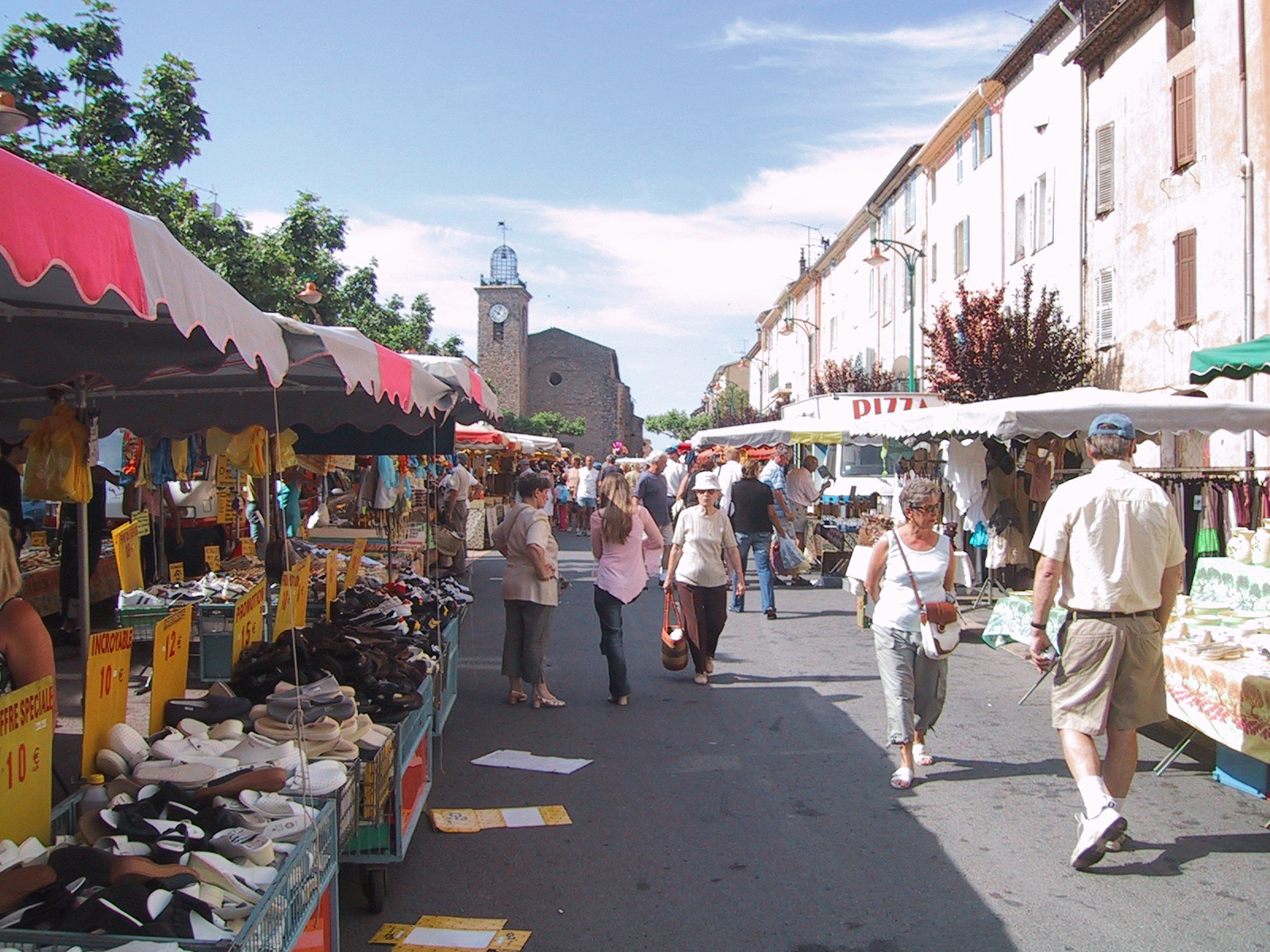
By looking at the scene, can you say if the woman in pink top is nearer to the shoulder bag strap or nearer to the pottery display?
the shoulder bag strap

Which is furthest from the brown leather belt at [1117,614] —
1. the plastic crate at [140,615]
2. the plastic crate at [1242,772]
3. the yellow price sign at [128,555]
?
the yellow price sign at [128,555]

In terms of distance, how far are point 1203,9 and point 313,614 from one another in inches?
600

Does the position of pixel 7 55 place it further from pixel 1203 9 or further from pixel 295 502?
pixel 1203 9

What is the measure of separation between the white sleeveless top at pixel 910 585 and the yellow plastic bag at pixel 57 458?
452 cm

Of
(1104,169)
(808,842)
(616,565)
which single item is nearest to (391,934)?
(808,842)

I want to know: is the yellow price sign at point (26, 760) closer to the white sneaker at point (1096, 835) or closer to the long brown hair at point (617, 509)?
the white sneaker at point (1096, 835)

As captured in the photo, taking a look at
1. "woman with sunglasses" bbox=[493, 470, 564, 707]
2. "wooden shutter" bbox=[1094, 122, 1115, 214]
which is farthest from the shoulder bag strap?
"wooden shutter" bbox=[1094, 122, 1115, 214]

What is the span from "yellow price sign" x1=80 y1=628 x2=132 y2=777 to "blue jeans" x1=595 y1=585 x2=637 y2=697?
4.19 meters

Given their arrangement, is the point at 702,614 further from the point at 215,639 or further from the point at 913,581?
the point at 215,639

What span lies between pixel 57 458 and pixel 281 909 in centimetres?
383

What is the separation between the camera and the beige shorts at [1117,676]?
181 inches

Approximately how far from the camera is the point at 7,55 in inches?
512

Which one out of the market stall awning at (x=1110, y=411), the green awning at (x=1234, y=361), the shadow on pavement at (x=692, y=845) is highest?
the green awning at (x=1234, y=361)

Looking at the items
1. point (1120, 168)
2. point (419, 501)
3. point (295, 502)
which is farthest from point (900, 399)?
point (295, 502)
